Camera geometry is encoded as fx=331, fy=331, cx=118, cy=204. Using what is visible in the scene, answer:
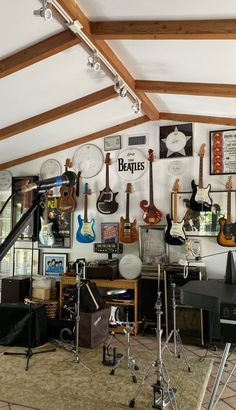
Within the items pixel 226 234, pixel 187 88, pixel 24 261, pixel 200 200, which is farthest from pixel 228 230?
pixel 24 261

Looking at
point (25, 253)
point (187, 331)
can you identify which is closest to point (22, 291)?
point (25, 253)

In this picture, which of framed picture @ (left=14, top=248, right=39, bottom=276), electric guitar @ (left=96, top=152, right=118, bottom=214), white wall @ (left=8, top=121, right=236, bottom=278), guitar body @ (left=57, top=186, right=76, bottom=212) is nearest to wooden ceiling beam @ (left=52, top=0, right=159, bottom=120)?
white wall @ (left=8, top=121, right=236, bottom=278)

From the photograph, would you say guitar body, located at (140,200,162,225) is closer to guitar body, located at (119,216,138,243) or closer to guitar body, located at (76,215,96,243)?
guitar body, located at (119,216,138,243)

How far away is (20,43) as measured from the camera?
8.34 ft

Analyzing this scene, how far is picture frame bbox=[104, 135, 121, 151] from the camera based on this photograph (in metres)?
4.68

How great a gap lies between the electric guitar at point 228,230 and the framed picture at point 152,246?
708 mm

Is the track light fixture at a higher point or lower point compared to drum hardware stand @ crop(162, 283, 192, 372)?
higher

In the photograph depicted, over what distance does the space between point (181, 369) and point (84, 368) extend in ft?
2.91

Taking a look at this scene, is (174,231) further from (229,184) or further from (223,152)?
(223,152)

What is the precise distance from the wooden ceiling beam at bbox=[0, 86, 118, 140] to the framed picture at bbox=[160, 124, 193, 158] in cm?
115

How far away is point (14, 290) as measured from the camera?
14.6 ft

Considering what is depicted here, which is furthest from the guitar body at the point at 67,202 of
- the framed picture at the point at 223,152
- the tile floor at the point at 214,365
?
the framed picture at the point at 223,152

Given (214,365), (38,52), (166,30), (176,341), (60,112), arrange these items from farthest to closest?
(60,112) < (176,341) < (214,365) < (38,52) < (166,30)

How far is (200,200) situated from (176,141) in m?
0.88
